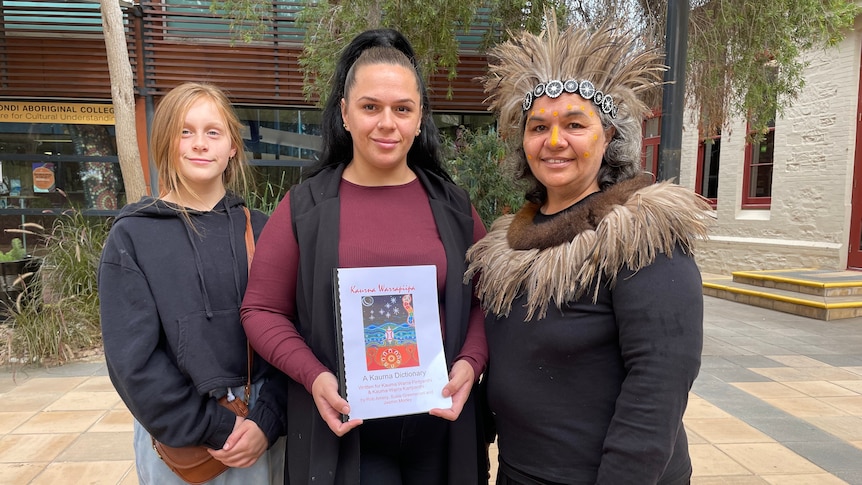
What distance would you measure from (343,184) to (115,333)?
799mm

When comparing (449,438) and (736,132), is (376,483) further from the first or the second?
(736,132)

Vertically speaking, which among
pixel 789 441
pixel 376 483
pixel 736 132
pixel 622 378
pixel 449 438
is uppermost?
pixel 736 132

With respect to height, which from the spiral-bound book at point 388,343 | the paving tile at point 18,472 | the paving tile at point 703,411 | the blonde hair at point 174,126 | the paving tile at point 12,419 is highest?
the blonde hair at point 174,126

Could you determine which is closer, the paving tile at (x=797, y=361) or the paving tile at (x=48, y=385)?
the paving tile at (x=48, y=385)

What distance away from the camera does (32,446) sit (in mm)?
3621

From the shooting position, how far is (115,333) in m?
1.51

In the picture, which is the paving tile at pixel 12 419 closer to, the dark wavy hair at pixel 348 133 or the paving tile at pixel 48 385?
the paving tile at pixel 48 385

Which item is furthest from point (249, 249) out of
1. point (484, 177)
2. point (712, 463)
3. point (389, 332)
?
point (484, 177)

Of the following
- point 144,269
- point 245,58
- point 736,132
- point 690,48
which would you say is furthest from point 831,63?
point 144,269

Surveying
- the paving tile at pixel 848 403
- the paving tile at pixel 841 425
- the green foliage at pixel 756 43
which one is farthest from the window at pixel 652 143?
the paving tile at pixel 841 425

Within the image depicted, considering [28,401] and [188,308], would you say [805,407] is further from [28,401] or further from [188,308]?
[28,401]

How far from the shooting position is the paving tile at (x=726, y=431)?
380 centimetres

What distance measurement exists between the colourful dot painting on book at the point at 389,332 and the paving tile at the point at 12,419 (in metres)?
3.92

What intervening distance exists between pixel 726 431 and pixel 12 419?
5.43 metres
